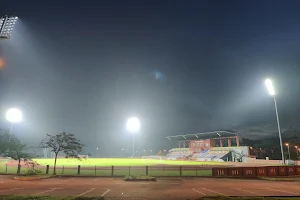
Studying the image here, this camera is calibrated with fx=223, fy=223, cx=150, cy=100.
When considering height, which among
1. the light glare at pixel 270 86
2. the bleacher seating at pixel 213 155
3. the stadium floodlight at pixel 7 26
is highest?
the stadium floodlight at pixel 7 26

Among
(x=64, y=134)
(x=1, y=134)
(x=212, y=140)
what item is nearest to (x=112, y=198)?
(x=1, y=134)

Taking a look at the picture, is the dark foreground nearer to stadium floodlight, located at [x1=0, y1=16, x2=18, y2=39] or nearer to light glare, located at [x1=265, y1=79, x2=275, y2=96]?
stadium floodlight, located at [x1=0, y1=16, x2=18, y2=39]

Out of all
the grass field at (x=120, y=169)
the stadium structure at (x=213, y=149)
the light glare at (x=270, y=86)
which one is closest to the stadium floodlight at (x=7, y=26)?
the grass field at (x=120, y=169)

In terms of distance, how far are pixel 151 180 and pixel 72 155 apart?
12.7m

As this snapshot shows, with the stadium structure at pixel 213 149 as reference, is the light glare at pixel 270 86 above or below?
above

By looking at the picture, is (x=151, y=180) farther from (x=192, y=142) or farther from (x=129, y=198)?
(x=192, y=142)

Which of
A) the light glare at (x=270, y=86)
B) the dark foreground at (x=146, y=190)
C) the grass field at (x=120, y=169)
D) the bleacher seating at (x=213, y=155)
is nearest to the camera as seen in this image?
the dark foreground at (x=146, y=190)

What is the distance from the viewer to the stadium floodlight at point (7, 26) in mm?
25812

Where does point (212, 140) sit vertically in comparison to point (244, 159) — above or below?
above

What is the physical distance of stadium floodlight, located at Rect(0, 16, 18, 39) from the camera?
84.7 feet

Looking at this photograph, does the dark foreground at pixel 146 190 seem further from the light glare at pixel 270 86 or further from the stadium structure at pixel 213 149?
the stadium structure at pixel 213 149

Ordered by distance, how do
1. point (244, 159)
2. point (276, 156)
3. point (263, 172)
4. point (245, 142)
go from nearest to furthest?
1. point (263, 172)
2. point (244, 159)
3. point (276, 156)
4. point (245, 142)

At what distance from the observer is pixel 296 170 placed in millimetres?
31672

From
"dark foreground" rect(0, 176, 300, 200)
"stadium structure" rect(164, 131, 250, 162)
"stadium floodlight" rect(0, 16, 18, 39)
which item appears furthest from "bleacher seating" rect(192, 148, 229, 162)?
"stadium floodlight" rect(0, 16, 18, 39)
